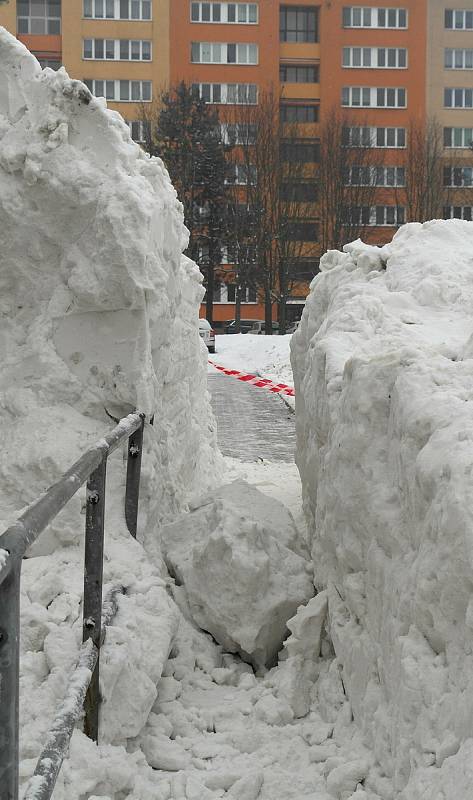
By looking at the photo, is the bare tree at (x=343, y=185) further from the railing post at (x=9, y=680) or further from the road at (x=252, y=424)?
the railing post at (x=9, y=680)

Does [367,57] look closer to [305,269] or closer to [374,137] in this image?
[374,137]

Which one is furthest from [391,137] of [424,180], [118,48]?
[118,48]

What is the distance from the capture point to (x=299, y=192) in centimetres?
3812

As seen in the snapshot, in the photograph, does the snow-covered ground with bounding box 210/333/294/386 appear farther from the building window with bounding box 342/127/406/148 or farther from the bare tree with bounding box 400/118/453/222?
the building window with bounding box 342/127/406/148

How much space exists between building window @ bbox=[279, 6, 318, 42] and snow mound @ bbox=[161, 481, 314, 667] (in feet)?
150

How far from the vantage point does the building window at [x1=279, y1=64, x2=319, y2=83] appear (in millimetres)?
45000

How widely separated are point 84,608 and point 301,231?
121 feet

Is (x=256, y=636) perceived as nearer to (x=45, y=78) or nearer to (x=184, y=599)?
(x=184, y=599)

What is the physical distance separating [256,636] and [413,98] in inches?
1806

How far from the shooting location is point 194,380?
564cm

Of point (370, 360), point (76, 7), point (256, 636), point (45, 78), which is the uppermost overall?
point (76, 7)

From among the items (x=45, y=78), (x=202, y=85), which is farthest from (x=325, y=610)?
(x=202, y=85)

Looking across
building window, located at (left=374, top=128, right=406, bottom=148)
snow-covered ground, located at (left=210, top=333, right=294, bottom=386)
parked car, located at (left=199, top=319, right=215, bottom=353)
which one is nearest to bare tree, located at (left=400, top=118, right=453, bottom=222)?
building window, located at (left=374, top=128, right=406, bottom=148)

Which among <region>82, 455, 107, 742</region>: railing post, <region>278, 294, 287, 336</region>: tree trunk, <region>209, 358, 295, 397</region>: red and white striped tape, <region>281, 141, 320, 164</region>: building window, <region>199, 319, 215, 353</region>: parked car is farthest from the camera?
<region>281, 141, 320, 164</region>: building window
